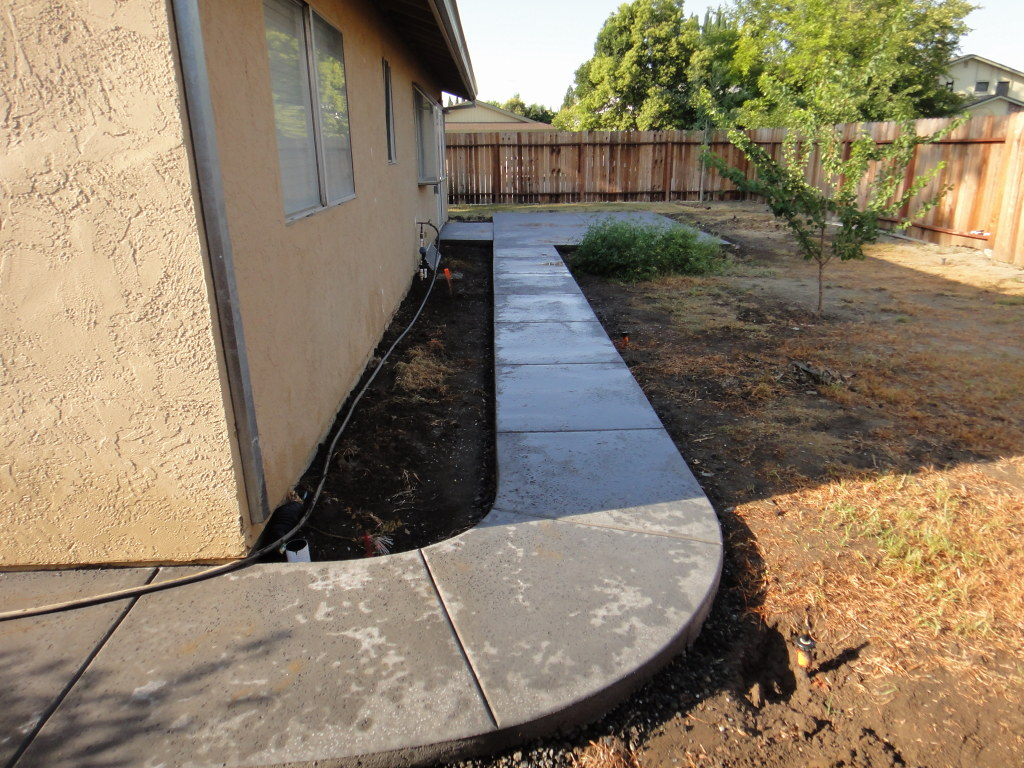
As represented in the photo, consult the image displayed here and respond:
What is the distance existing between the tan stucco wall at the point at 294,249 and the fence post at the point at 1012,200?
8993mm

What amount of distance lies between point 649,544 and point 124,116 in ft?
8.23

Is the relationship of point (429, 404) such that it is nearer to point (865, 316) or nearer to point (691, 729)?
point (691, 729)

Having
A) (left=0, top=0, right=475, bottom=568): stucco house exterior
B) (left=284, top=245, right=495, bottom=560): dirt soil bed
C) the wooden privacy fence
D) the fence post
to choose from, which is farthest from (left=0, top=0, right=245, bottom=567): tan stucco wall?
the wooden privacy fence

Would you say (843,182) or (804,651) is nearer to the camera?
(804,651)

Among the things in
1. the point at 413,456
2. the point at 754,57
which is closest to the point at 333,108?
the point at 413,456

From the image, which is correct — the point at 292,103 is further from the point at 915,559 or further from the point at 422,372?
the point at 915,559

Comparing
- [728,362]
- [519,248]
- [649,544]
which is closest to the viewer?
[649,544]

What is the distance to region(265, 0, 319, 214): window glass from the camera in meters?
3.67

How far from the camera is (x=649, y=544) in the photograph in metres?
2.99

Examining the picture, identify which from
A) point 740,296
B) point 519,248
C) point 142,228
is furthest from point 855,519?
point 519,248

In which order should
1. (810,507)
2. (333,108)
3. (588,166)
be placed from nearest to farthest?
(810,507) → (333,108) → (588,166)

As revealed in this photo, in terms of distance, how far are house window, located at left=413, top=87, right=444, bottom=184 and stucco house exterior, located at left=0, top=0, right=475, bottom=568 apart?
7.31 metres

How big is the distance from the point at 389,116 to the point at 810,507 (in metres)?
6.04

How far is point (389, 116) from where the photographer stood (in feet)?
25.0
